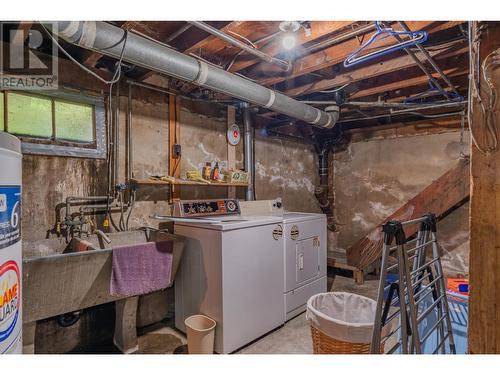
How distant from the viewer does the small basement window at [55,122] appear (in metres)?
1.99

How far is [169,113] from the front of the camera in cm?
281

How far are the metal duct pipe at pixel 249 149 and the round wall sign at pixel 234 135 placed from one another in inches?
3.5

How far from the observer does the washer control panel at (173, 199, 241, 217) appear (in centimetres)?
267

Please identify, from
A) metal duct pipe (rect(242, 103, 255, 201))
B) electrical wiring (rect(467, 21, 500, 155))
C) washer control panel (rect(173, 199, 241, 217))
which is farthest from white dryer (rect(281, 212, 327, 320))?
electrical wiring (rect(467, 21, 500, 155))

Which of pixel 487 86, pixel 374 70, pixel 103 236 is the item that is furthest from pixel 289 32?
pixel 103 236

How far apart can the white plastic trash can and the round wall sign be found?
2.04 metres

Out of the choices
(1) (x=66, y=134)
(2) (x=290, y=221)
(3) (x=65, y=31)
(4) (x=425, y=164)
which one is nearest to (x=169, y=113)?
(1) (x=66, y=134)

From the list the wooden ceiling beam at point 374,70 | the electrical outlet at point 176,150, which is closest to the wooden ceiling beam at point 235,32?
the electrical outlet at point 176,150

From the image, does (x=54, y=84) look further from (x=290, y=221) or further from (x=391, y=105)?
(x=391, y=105)

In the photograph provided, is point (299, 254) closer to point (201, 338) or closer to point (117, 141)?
point (201, 338)

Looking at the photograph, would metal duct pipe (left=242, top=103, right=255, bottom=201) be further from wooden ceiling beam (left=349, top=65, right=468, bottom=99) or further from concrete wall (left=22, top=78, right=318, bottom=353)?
wooden ceiling beam (left=349, top=65, right=468, bottom=99)

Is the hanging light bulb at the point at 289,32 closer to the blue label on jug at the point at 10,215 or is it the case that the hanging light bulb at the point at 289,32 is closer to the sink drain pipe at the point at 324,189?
the blue label on jug at the point at 10,215

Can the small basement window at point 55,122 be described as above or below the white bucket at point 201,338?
above

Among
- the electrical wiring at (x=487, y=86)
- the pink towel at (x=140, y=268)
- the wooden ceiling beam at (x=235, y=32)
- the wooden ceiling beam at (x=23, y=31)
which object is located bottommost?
the pink towel at (x=140, y=268)
